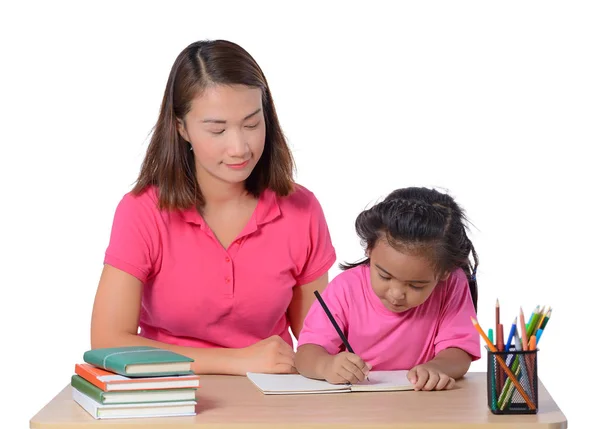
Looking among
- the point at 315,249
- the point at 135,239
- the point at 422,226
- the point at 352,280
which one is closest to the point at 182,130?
the point at 135,239

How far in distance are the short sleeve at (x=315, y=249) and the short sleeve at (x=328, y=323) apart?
36 cm

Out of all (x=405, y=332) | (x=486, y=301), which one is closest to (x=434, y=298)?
(x=405, y=332)

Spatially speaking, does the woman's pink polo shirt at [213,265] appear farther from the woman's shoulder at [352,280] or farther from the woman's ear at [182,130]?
the woman's shoulder at [352,280]

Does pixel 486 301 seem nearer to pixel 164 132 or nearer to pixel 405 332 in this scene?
pixel 405 332

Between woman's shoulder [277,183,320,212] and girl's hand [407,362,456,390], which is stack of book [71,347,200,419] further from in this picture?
woman's shoulder [277,183,320,212]

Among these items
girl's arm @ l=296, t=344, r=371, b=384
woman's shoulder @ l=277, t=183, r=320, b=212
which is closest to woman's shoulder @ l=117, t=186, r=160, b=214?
woman's shoulder @ l=277, t=183, r=320, b=212

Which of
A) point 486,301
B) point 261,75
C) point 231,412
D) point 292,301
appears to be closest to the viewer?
point 231,412

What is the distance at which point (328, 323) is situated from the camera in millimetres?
2502

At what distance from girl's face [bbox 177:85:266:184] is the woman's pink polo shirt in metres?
0.23

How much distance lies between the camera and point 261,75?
9.04 ft

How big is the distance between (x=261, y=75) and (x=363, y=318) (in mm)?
712

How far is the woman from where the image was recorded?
2643 mm

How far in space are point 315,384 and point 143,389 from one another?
436mm

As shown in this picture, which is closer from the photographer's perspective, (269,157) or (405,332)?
(405,332)
